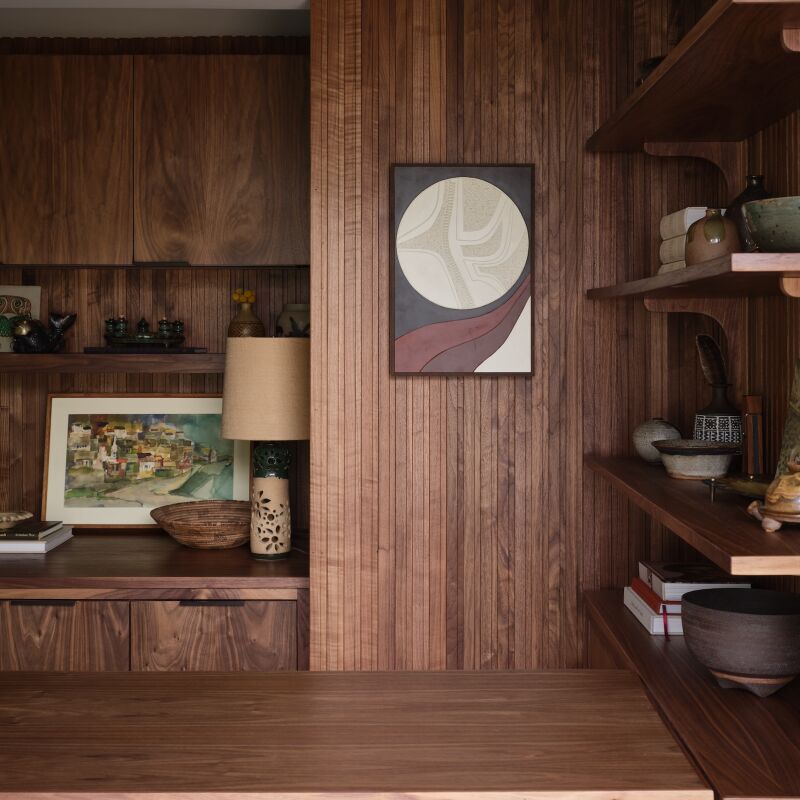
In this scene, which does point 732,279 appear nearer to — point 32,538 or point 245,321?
point 245,321

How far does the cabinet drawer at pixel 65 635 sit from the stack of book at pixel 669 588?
4.59 ft

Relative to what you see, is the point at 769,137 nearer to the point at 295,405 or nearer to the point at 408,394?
the point at 408,394

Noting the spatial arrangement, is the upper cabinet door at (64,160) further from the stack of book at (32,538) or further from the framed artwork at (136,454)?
the stack of book at (32,538)

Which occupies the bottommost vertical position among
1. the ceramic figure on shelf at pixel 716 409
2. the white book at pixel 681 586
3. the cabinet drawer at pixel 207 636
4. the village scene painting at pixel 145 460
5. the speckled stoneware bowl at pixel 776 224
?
the cabinet drawer at pixel 207 636

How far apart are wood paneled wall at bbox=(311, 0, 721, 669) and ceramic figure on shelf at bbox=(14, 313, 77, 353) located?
110 centimetres

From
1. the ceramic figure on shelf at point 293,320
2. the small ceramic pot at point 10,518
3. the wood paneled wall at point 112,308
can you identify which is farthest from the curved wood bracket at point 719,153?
the small ceramic pot at point 10,518

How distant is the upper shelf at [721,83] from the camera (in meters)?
1.42

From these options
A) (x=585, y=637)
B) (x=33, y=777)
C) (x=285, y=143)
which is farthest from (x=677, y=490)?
(x=285, y=143)

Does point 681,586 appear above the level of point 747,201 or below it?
below

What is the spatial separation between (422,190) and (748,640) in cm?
140

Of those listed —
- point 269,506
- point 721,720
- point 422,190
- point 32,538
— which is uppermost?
point 422,190

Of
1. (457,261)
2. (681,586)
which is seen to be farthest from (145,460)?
(681,586)

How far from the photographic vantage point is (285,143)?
9.32 feet

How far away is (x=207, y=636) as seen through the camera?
2488mm
